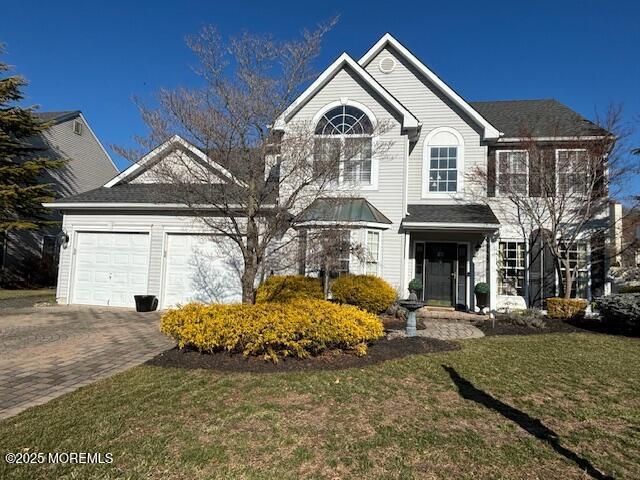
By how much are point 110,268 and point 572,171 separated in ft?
53.5

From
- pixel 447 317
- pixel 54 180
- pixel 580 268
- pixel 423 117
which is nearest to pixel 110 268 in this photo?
pixel 447 317

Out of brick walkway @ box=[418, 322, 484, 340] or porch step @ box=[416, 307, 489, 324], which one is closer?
brick walkway @ box=[418, 322, 484, 340]

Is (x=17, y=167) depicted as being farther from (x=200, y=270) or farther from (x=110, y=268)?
(x=200, y=270)

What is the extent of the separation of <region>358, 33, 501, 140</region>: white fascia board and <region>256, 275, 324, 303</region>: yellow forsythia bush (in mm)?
8433

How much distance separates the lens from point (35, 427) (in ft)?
13.4

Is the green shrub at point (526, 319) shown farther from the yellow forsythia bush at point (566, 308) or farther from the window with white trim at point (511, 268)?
the window with white trim at point (511, 268)

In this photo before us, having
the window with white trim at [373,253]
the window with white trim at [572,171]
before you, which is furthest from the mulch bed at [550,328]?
the window with white trim at [572,171]

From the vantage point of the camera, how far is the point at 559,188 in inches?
511

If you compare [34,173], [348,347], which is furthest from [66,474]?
[34,173]

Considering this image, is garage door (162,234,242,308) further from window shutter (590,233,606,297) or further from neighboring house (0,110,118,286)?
window shutter (590,233,606,297)

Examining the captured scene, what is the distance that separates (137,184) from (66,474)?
1326 centimetres

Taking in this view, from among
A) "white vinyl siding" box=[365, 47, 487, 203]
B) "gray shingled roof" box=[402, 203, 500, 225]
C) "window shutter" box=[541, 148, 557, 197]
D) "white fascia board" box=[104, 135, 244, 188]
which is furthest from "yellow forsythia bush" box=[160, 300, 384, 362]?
"window shutter" box=[541, 148, 557, 197]

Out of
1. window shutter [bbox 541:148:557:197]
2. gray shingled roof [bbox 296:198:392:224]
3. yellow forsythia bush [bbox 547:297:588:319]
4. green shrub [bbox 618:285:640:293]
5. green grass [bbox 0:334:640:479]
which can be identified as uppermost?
window shutter [bbox 541:148:557:197]

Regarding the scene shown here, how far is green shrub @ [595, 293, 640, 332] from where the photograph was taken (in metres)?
9.78
